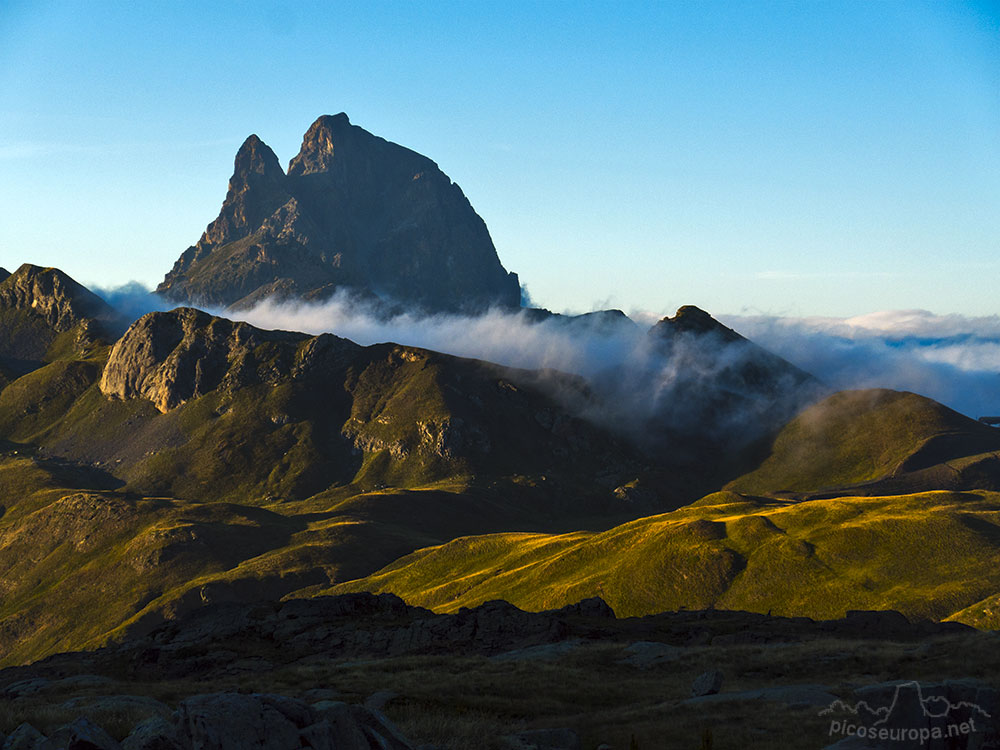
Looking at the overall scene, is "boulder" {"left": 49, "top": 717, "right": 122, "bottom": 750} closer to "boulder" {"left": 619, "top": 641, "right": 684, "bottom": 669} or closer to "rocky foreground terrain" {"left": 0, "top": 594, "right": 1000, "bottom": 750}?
"rocky foreground terrain" {"left": 0, "top": 594, "right": 1000, "bottom": 750}

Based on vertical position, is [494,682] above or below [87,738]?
below

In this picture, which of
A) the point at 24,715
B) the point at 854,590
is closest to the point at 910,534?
the point at 854,590

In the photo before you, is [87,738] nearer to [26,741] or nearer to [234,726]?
[234,726]

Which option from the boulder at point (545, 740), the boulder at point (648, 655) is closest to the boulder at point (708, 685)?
the boulder at point (545, 740)

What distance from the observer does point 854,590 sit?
Result: 18088 centimetres

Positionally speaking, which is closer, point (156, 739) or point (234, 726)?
point (234, 726)

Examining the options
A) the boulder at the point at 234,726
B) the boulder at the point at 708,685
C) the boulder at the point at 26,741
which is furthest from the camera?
the boulder at the point at 708,685

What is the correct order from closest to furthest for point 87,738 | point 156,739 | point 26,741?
point 87,738
point 156,739
point 26,741

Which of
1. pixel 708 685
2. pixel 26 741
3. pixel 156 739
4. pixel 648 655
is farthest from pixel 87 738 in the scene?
pixel 648 655

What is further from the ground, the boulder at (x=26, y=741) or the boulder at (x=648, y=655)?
the boulder at (x=26, y=741)

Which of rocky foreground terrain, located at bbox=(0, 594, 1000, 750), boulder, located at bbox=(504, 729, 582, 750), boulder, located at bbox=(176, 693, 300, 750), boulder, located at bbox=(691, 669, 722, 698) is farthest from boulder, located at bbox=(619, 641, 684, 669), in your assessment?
boulder, located at bbox=(176, 693, 300, 750)

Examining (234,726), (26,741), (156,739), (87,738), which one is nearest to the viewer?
(87,738)

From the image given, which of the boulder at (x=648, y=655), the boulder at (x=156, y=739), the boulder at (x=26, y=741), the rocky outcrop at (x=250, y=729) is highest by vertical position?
the rocky outcrop at (x=250, y=729)

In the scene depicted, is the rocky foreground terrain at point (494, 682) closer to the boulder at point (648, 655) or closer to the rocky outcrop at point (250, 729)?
the rocky outcrop at point (250, 729)
